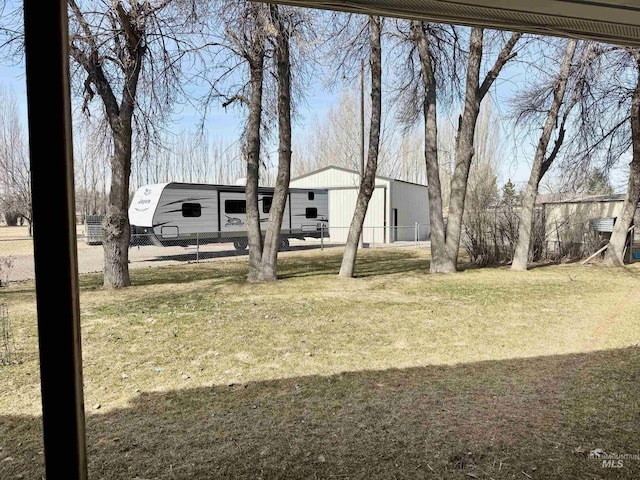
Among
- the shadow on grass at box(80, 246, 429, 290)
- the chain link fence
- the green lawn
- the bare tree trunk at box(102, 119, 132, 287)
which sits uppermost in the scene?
the bare tree trunk at box(102, 119, 132, 287)

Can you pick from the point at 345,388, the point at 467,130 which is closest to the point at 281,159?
the point at 467,130

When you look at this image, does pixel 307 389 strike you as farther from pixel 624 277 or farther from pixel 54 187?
pixel 624 277

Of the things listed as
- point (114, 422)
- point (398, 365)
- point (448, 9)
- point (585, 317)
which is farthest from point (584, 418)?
point (585, 317)

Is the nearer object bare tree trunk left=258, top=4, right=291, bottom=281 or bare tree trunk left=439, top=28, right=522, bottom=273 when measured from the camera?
bare tree trunk left=258, top=4, right=291, bottom=281

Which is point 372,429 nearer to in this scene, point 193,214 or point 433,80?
point 433,80

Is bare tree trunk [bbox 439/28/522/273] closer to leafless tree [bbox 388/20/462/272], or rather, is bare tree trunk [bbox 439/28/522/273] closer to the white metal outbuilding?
leafless tree [bbox 388/20/462/272]

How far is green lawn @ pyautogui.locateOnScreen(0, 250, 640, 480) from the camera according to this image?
252cm

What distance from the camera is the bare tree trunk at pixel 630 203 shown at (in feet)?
38.4

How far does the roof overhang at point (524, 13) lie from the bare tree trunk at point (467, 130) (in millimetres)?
8420

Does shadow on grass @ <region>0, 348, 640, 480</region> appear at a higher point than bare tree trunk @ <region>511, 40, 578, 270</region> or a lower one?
lower

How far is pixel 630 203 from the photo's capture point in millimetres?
12070

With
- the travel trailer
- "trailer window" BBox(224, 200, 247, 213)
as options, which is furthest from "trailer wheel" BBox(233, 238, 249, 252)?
"trailer window" BBox(224, 200, 247, 213)

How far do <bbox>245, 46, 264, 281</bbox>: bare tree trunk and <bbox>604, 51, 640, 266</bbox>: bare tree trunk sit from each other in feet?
31.4

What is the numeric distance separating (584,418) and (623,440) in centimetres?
30
